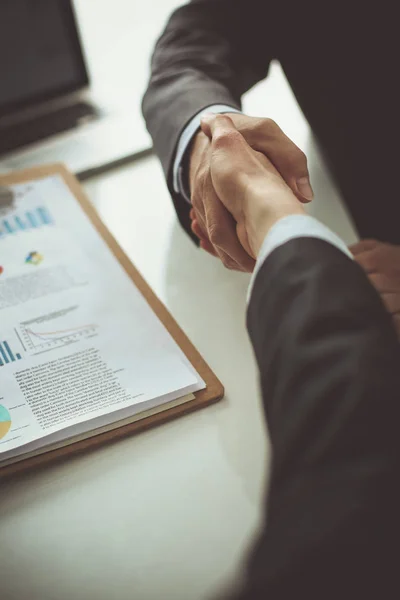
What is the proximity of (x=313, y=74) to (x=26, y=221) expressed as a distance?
0.49 meters

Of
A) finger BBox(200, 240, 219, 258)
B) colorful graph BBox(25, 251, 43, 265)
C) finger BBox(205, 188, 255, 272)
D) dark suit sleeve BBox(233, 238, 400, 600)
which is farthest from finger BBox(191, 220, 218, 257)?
dark suit sleeve BBox(233, 238, 400, 600)

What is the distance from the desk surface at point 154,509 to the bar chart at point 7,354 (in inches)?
5.4

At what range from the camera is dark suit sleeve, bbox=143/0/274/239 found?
2.80 feet

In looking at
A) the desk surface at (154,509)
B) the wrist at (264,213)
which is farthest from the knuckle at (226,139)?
the desk surface at (154,509)

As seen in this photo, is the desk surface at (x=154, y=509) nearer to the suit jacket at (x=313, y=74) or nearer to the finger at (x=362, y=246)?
the finger at (x=362, y=246)

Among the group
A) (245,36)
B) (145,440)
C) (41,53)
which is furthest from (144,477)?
(41,53)

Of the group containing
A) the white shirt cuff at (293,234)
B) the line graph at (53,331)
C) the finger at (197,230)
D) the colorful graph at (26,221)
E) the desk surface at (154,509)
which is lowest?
the desk surface at (154,509)

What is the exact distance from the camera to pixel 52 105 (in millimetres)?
1211

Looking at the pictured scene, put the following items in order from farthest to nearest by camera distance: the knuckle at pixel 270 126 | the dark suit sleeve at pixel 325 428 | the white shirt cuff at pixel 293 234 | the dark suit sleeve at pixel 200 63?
the dark suit sleeve at pixel 200 63 → the knuckle at pixel 270 126 → the white shirt cuff at pixel 293 234 → the dark suit sleeve at pixel 325 428

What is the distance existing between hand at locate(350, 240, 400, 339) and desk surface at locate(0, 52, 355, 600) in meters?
0.17

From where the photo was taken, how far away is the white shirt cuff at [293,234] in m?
0.50

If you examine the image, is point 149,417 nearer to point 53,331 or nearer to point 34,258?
point 53,331

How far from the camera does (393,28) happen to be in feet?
2.80

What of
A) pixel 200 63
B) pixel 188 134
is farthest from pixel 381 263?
pixel 200 63
